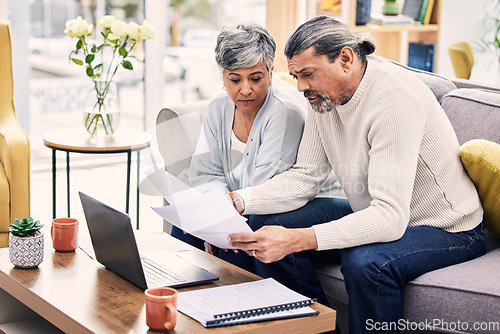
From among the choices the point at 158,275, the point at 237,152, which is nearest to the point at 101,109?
the point at 237,152

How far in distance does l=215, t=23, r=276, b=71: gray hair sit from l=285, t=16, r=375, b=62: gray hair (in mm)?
176

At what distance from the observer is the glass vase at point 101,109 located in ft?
9.02

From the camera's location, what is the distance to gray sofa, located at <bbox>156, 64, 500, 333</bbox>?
1.57 metres

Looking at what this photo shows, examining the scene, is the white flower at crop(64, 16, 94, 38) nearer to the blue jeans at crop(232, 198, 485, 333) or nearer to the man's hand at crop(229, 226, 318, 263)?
the blue jeans at crop(232, 198, 485, 333)

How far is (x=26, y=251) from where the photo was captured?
63.9 inches

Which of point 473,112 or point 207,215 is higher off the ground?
point 473,112

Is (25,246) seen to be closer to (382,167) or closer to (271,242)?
(271,242)

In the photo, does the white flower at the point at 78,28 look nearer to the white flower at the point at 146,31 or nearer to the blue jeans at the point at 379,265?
the white flower at the point at 146,31

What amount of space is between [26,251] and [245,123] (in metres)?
0.80

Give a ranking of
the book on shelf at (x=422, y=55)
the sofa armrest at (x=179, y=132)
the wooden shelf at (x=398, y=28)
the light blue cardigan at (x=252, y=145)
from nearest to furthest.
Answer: the light blue cardigan at (x=252, y=145) < the sofa armrest at (x=179, y=132) < the wooden shelf at (x=398, y=28) < the book on shelf at (x=422, y=55)

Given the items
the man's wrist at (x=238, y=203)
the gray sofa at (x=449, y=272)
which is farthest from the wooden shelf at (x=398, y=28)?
the man's wrist at (x=238, y=203)

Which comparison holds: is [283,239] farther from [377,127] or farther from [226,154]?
[226,154]

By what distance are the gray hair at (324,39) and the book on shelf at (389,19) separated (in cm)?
218

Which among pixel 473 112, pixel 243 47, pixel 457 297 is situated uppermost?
pixel 243 47
